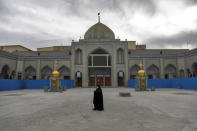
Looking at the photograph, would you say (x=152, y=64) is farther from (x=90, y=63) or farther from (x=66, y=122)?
(x=66, y=122)

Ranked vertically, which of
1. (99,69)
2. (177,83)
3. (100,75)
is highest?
(99,69)

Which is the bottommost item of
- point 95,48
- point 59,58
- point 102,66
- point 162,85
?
point 162,85

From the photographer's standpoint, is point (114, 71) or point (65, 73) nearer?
point (114, 71)

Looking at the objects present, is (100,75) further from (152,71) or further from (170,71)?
(170,71)

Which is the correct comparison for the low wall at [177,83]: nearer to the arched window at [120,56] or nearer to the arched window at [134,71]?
the arched window at [134,71]

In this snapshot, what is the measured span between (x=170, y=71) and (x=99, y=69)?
51.6ft

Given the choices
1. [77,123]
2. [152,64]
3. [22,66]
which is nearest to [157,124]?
[77,123]

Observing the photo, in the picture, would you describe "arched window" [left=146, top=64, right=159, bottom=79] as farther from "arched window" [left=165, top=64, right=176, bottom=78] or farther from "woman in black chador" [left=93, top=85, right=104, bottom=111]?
"woman in black chador" [left=93, top=85, right=104, bottom=111]

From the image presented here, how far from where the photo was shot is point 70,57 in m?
32.2

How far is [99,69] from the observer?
105 ft

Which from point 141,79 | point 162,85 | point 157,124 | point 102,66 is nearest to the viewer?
point 157,124

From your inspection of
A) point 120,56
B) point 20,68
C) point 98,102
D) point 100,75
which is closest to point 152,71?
point 120,56

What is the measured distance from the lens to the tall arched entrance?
104 feet

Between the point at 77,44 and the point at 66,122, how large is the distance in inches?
1111
